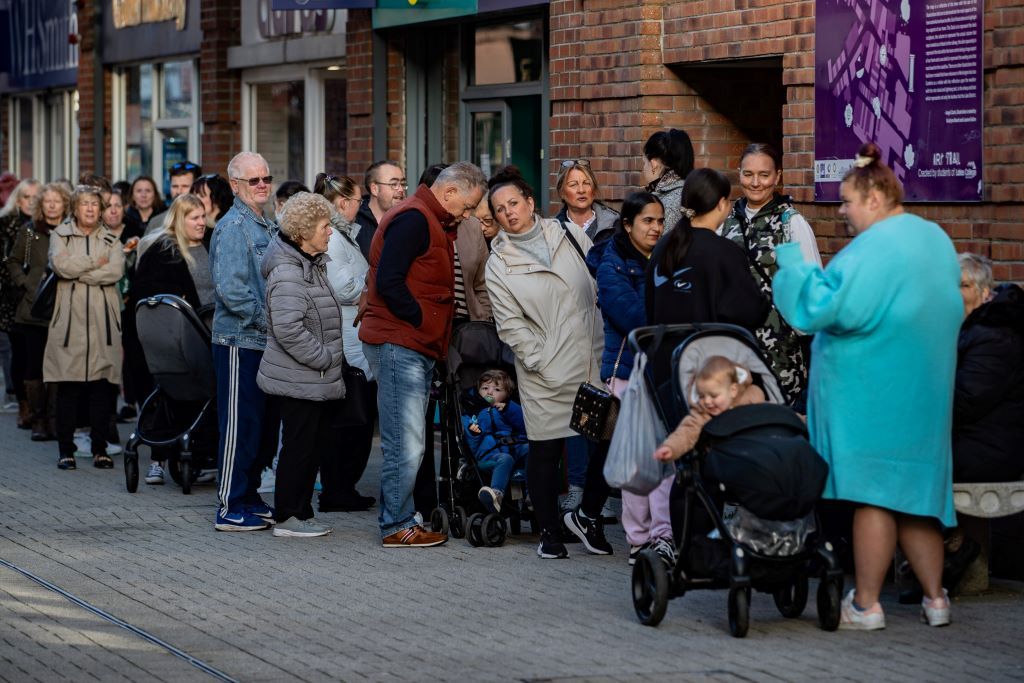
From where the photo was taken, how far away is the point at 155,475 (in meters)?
11.8

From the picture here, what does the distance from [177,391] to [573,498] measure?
291cm

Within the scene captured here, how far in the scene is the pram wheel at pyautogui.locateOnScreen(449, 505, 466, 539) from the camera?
9602 mm

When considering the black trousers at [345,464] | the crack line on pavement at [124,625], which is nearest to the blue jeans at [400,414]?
the black trousers at [345,464]

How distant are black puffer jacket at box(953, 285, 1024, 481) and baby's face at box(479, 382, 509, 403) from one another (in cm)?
260

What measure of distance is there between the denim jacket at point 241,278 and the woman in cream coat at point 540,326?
1.54 metres

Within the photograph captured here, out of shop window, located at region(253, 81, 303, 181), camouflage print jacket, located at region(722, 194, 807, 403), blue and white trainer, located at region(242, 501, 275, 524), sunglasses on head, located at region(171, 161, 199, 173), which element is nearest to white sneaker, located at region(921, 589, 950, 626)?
camouflage print jacket, located at region(722, 194, 807, 403)

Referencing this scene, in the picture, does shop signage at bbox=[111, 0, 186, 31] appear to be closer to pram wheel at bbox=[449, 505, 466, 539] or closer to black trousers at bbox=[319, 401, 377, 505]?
black trousers at bbox=[319, 401, 377, 505]

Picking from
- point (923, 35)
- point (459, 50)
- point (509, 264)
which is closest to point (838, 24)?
point (923, 35)

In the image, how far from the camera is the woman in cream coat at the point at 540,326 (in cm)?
899

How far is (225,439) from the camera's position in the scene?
10109mm

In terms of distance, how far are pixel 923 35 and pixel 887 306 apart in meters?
3.44

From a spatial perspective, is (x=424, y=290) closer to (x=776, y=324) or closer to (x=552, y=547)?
(x=552, y=547)

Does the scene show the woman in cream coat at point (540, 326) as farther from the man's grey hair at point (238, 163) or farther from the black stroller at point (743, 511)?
the man's grey hair at point (238, 163)

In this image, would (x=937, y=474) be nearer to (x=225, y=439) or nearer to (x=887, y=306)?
(x=887, y=306)
